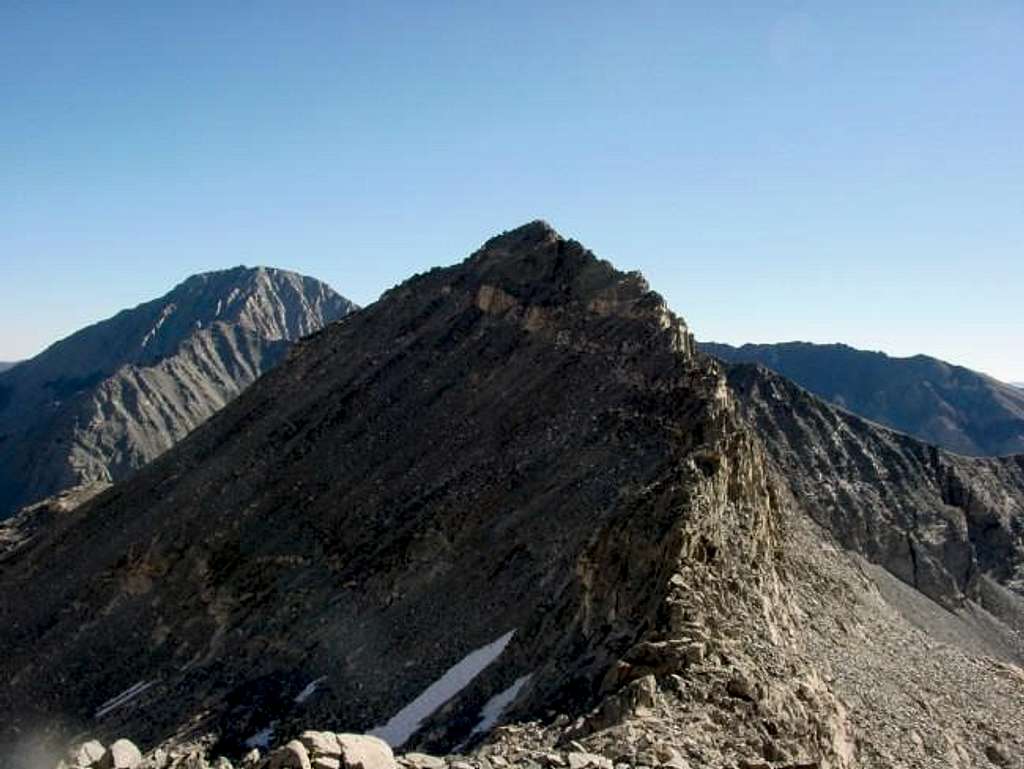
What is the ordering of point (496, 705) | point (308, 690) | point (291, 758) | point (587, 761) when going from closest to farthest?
point (291, 758)
point (587, 761)
point (496, 705)
point (308, 690)

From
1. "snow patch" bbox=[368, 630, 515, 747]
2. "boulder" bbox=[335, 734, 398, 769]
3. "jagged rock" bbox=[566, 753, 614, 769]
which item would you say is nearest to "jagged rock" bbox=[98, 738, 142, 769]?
"boulder" bbox=[335, 734, 398, 769]

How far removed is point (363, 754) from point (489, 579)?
19.6 m

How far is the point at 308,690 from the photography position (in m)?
30.8

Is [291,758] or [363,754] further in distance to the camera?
[363,754]

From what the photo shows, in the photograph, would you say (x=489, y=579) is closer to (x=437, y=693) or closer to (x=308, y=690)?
(x=437, y=693)

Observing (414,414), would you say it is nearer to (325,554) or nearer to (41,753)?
(325,554)

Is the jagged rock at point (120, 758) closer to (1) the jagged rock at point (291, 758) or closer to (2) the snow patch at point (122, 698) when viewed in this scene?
(1) the jagged rock at point (291, 758)

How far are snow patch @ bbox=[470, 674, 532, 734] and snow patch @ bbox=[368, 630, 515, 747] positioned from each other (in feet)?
Result: 7.01

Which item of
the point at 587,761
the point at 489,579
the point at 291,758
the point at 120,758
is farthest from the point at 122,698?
the point at 587,761

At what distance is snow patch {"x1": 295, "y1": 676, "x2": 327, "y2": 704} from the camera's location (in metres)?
30.4

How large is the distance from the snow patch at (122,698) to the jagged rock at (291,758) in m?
26.6

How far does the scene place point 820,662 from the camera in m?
26.6

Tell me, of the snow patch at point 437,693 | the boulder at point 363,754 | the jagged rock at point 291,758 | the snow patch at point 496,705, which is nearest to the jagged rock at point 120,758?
the jagged rock at point 291,758

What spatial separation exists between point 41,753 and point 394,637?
14735mm
